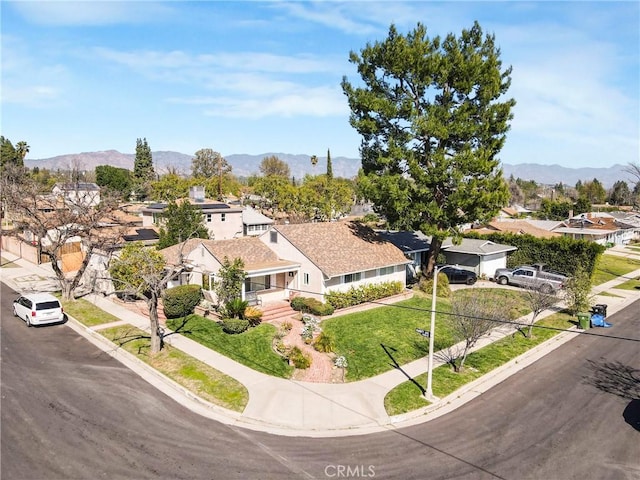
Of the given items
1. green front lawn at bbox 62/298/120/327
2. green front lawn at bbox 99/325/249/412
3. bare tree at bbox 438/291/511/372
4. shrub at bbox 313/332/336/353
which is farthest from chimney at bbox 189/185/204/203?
bare tree at bbox 438/291/511/372

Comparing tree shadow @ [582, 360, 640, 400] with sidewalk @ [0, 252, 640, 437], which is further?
tree shadow @ [582, 360, 640, 400]

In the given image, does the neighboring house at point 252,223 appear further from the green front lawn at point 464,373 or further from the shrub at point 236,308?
the green front lawn at point 464,373

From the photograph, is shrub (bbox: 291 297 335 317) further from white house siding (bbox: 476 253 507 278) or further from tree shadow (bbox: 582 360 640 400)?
white house siding (bbox: 476 253 507 278)

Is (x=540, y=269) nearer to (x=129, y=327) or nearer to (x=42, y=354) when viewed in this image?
(x=129, y=327)

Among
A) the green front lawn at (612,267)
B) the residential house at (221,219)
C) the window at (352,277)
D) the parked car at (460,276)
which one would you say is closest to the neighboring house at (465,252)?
the parked car at (460,276)

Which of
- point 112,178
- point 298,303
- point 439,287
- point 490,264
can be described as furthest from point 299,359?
point 112,178

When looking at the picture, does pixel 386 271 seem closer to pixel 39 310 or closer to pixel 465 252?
pixel 465 252
